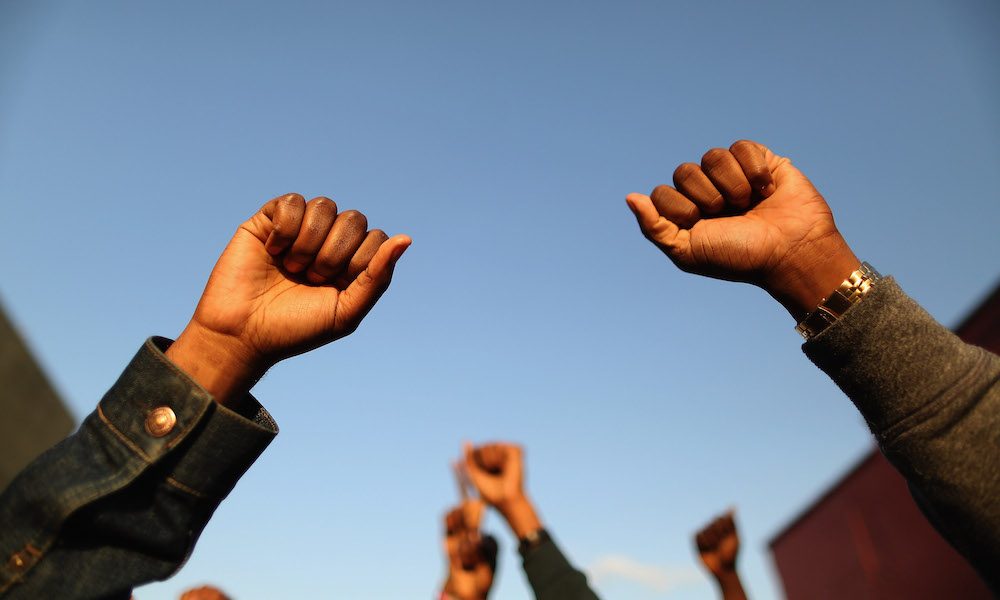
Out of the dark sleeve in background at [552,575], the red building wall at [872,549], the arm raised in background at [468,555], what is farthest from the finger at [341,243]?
the red building wall at [872,549]

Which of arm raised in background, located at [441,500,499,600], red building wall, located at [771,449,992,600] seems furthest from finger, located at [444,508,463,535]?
red building wall, located at [771,449,992,600]

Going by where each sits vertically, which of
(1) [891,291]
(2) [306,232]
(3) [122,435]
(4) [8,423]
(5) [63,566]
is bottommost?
(4) [8,423]

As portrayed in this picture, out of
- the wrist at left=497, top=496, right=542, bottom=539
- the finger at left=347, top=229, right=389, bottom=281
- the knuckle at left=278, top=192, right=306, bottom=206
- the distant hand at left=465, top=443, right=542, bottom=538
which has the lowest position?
the wrist at left=497, top=496, right=542, bottom=539

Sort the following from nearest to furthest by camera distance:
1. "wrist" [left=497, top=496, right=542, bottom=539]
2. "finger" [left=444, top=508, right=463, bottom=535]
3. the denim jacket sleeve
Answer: the denim jacket sleeve < "wrist" [left=497, top=496, right=542, bottom=539] < "finger" [left=444, top=508, right=463, bottom=535]

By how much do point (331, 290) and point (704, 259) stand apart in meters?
0.87

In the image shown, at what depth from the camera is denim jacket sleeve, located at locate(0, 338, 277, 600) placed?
3.92ft

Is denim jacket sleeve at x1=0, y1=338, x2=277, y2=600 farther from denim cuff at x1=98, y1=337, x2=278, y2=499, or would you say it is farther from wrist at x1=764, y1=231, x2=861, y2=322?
wrist at x1=764, y1=231, x2=861, y2=322

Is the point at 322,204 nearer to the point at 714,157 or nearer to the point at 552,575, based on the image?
the point at 714,157

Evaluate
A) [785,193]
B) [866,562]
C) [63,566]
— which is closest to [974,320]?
[866,562]

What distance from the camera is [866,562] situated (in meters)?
11.0

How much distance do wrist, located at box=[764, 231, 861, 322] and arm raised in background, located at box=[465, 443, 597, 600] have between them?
1.64 metres

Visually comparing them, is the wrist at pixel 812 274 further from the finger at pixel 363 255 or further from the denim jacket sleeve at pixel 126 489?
the denim jacket sleeve at pixel 126 489

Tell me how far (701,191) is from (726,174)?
7 centimetres

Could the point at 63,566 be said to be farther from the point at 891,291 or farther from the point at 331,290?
the point at 891,291
